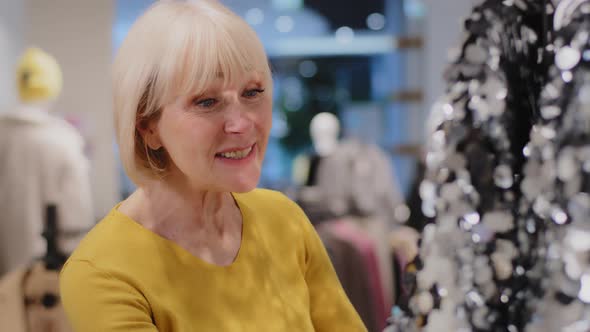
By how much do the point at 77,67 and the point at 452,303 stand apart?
4.57m

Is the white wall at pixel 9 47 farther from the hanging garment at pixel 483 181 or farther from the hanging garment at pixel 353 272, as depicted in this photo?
the hanging garment at pixel 483 181

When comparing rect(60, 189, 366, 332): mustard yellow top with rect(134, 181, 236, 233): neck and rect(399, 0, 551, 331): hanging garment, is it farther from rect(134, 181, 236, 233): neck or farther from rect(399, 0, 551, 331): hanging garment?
rect(399, 0, 551, 331): hanging garment

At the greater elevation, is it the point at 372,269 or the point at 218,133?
the point at 218,133

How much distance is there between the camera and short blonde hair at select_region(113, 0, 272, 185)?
0.88 metres

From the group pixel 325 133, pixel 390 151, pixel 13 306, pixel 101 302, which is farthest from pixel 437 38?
pixel 101 302

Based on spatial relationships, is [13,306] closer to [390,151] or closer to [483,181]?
[483,181]

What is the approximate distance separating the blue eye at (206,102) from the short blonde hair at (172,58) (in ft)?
0.05

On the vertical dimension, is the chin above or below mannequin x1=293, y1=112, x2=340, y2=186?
above

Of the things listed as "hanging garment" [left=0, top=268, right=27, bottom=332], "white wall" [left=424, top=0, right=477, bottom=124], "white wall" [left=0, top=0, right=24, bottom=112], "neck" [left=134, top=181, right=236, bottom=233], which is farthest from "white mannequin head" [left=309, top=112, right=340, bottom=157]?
"neck" [left=134, top=181, right=236, bottom=233]

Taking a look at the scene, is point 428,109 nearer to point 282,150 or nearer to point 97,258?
point 282,150

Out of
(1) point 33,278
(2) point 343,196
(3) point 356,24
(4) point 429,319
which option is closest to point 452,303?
(4) point 429,319

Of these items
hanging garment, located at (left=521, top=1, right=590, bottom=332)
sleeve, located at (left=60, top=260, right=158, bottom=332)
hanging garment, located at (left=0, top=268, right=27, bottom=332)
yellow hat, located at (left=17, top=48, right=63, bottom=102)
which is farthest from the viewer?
yellow hat, located at (left=17, top=48, right=63, bottom=102)

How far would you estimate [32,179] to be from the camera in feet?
11.0

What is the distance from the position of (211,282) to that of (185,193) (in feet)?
0.40
